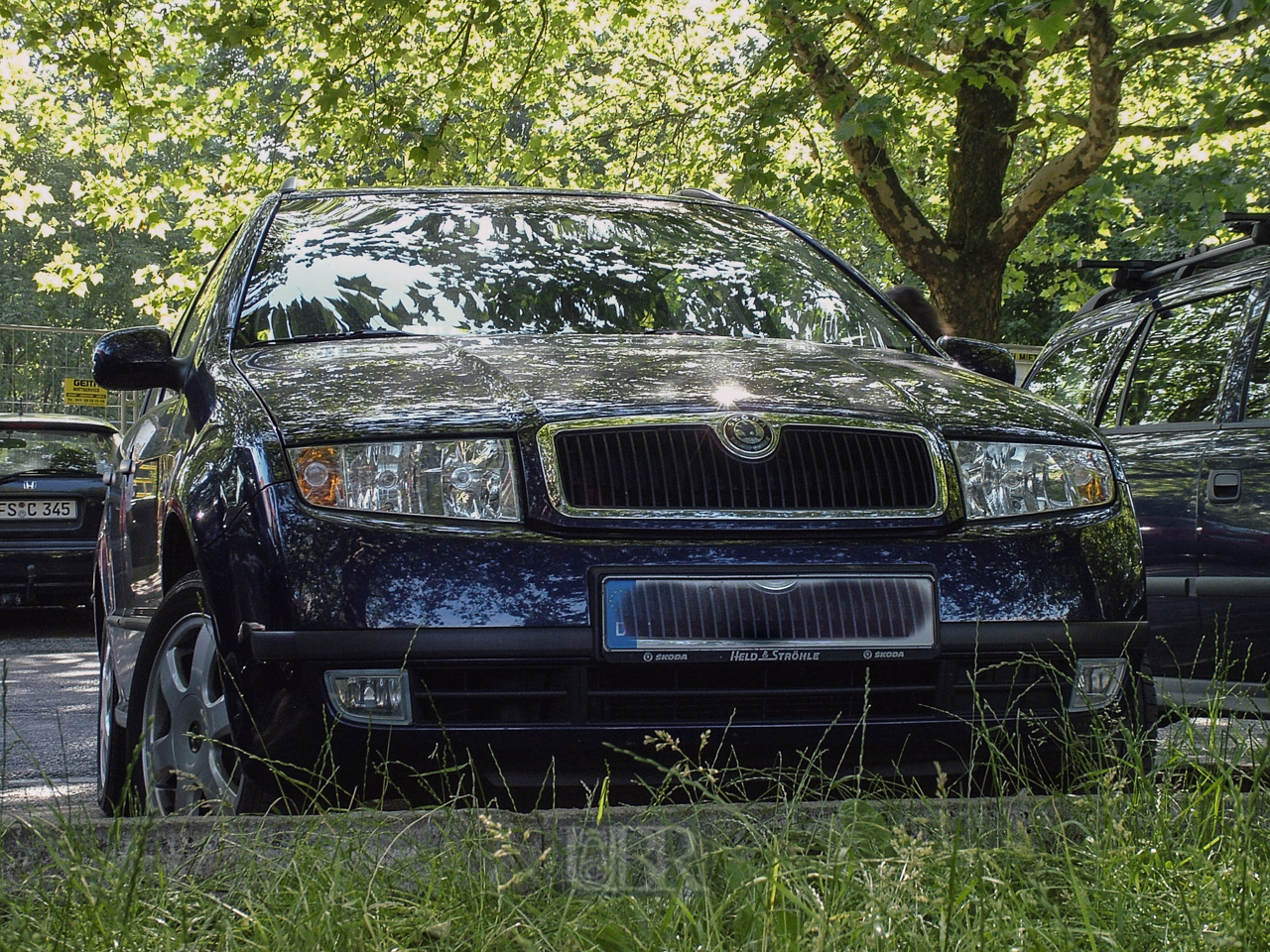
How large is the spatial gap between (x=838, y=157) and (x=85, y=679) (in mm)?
14440

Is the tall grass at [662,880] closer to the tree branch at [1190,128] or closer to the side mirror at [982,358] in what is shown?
the side mirror at [982,358]

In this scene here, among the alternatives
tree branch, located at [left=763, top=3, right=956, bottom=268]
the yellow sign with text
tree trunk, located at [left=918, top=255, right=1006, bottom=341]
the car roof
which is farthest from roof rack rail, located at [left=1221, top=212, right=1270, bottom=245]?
the yellow sign with text

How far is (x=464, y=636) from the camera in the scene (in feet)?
9.48

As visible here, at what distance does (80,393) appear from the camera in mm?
16562

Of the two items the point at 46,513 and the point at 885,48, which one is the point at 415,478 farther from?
the point at 885,48

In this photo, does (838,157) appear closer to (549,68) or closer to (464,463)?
(549,68)

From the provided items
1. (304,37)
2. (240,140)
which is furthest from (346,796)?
(240,140)

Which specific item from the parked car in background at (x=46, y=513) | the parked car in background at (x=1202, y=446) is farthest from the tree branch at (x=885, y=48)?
the parked car in background at (x=46, y=513)

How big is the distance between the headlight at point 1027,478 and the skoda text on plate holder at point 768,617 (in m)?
0.30

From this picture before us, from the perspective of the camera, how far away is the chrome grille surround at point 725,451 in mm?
3021

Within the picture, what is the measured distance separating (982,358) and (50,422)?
891cm

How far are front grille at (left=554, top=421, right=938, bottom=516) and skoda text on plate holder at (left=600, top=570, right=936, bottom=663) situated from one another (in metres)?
0.16

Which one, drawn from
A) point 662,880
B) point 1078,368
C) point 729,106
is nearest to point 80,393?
point 729,106

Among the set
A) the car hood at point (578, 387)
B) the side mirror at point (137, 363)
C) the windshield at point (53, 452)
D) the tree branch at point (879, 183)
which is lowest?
the windshield at point (53, 452)
